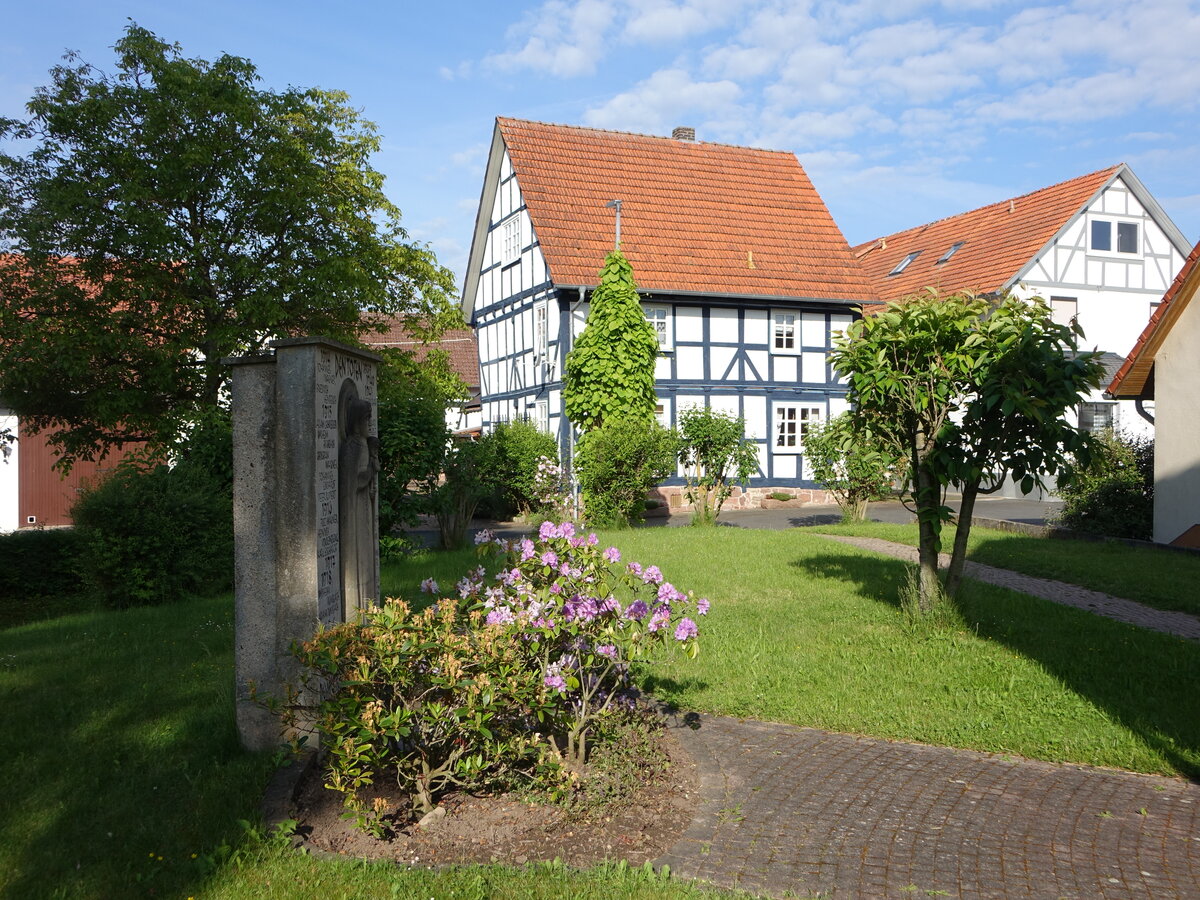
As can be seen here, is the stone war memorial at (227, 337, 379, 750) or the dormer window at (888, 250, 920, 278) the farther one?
the dormer window at (888, 250, 920, 278)

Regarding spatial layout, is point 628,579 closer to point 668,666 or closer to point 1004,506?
point 668,666

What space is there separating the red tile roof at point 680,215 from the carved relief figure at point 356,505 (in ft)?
62.8

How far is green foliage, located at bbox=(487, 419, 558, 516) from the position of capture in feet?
71.0

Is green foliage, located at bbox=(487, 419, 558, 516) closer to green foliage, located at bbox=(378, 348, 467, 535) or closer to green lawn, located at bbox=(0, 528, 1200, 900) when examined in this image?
green foliage, located at bbox=(378, 348, 467, 535)

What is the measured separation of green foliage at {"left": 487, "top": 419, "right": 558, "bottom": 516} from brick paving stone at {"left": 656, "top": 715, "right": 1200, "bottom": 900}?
51.0 feet

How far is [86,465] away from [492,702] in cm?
2621

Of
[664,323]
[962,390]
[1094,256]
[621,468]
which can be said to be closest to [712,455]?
[621,468]

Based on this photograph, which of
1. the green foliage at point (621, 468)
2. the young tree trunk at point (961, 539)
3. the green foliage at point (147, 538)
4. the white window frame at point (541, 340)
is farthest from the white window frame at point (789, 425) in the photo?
the young tree trunk at point (961, 539)

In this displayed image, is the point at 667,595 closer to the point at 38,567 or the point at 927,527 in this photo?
the point at 927,527

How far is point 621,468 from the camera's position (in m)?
19.0

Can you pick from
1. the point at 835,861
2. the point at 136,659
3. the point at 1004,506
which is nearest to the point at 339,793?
the point at 835,861

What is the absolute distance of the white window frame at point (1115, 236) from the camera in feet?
95.6

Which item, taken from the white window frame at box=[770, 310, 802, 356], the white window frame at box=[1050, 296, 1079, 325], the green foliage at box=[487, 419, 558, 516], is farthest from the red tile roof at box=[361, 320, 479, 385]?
the white window frame at box=[1050, 296, 1079, 325]

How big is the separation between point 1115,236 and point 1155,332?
17592mm
